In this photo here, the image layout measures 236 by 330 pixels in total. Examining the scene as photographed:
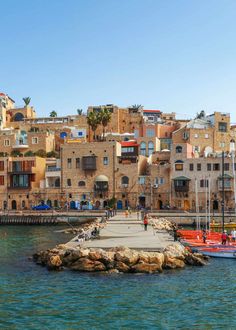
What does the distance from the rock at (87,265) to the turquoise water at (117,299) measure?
0.66m

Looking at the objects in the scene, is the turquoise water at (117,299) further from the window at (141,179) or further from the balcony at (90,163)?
the balcony at (90,163)

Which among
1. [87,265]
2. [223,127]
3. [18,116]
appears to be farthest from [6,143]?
[87,265]

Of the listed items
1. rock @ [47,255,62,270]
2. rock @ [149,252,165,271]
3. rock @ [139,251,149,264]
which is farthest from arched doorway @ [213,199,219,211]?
rock @ [47,255,62,270]

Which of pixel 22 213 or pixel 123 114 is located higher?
pixel 123 114

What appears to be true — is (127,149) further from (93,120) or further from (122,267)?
(122,267)

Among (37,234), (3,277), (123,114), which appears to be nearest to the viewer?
(3,277)

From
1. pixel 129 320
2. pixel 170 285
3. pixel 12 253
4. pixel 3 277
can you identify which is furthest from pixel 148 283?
pixel 12 253

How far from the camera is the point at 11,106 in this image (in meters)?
131

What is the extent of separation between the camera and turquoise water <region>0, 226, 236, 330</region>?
68.3ft

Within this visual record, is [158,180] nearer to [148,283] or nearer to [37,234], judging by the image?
[37,234]

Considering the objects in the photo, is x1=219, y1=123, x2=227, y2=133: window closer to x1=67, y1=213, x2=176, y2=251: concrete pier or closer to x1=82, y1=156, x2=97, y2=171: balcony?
x1=82, y1=156, x2=97, y2=171: balcony

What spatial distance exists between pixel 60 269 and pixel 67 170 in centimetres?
5426

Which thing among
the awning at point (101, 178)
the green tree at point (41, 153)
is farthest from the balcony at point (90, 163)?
the green tree at point (41, 153)

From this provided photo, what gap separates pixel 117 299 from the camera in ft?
78.8
